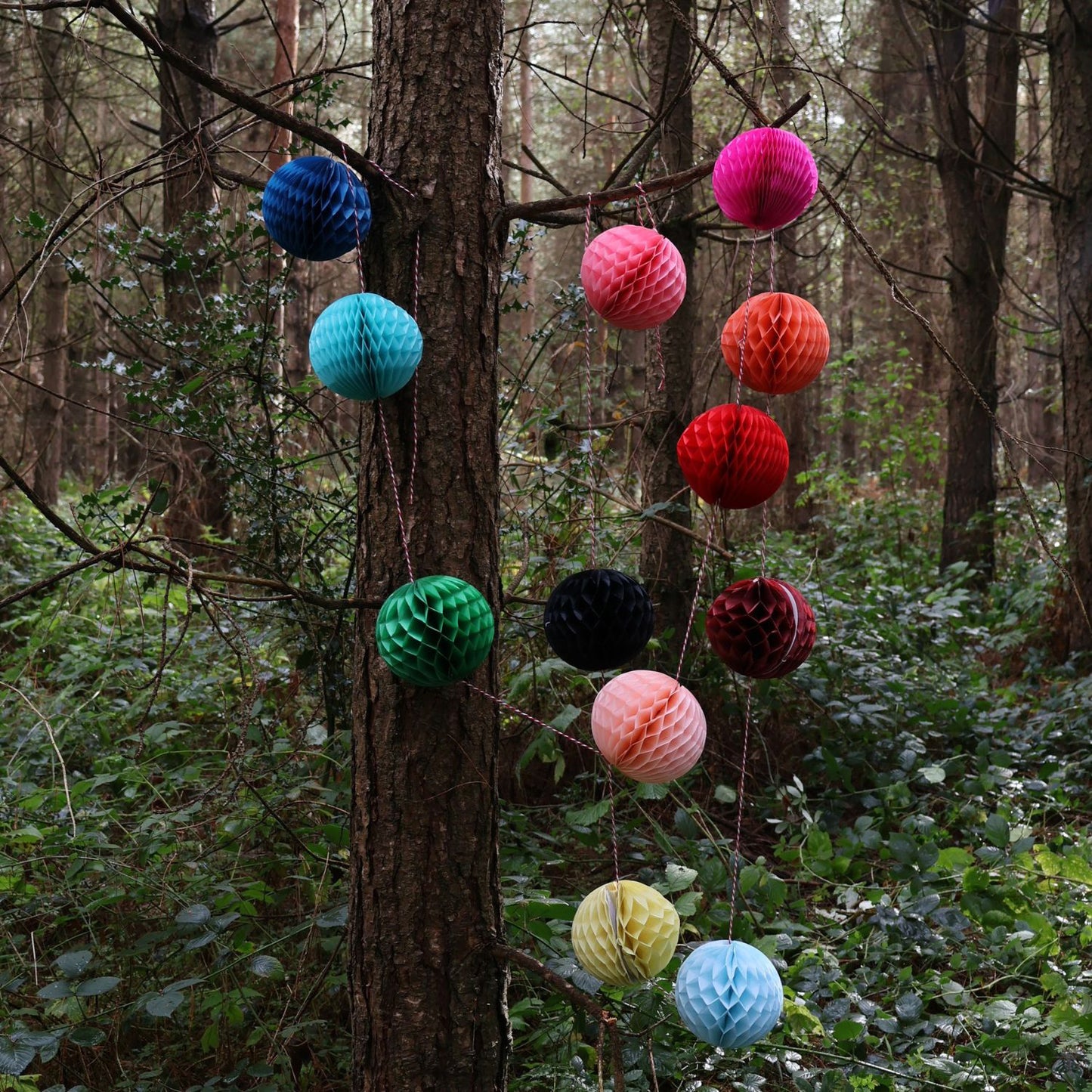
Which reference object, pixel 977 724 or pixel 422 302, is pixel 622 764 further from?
pixel 977 724

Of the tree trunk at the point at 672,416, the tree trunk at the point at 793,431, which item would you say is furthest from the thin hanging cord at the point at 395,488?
the tree trunk at the point at 793,431

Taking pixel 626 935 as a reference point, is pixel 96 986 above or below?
below

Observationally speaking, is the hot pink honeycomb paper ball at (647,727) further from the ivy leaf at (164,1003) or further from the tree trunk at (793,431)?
the tree trunk at (793,431)

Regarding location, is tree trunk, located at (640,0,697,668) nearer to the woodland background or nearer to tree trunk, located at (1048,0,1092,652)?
the woodland background

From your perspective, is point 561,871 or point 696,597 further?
point 561,871

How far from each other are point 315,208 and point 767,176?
→ 65 centimetres

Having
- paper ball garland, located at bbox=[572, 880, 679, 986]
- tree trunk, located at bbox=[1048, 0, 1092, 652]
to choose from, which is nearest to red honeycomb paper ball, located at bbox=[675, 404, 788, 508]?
paper ball garland, located at bbox=[572, 880, 679, 986]

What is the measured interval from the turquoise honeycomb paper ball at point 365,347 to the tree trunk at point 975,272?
21.4 feet

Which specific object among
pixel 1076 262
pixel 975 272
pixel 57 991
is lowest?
pixel 57 991

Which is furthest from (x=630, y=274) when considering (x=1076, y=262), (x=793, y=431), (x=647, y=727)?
(x=793, y=431)

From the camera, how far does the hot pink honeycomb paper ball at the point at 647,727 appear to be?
132 centimetres

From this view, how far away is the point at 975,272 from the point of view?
743 centimetres

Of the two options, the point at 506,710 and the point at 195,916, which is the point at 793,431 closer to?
the point at 506,710

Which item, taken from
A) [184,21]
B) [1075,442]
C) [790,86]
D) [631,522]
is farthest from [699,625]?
[790,86]
